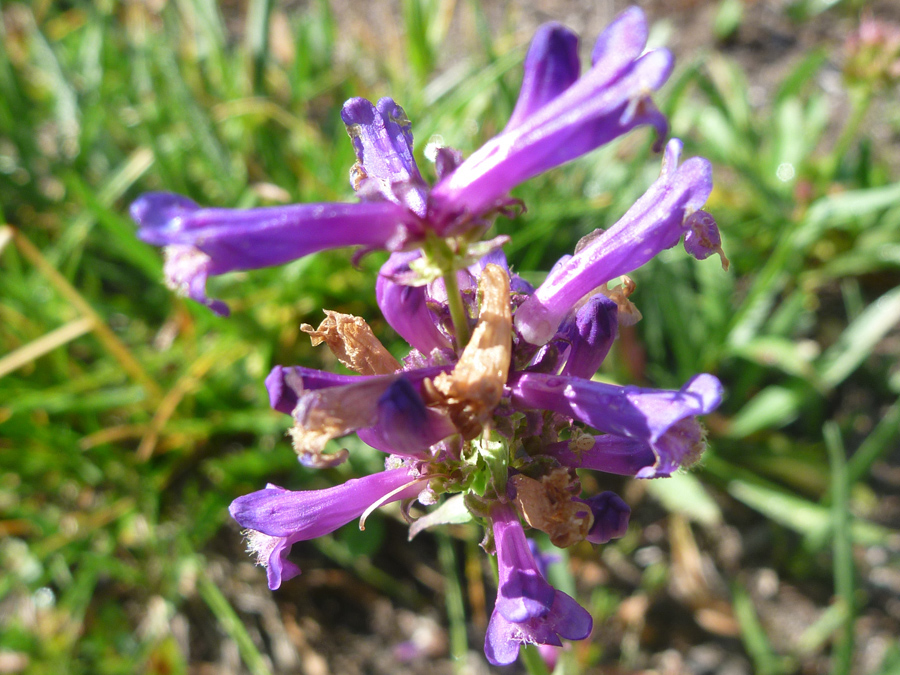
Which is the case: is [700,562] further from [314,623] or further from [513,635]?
[513,635]

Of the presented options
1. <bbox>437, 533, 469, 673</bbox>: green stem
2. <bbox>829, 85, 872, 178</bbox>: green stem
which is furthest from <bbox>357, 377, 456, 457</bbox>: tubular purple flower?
<bbox>829, 85, 872, 178</bbox>: green stem

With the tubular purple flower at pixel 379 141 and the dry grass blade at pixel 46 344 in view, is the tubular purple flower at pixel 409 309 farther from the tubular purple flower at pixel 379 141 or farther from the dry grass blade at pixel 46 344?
the dry grass blade at pixel 46 344

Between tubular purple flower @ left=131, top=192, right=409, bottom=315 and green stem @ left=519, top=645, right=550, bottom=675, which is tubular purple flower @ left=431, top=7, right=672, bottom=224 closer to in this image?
tubular purple flower @ left=131, top=192, right=409, bottom=315

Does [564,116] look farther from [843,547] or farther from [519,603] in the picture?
[843,547]

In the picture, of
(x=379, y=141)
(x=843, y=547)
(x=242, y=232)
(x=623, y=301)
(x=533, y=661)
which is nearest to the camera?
(x=242, y=232)

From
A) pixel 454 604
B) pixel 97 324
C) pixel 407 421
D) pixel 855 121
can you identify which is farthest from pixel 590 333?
pixel 855 121

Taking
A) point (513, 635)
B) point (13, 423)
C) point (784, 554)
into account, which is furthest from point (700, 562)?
point (13, 423)

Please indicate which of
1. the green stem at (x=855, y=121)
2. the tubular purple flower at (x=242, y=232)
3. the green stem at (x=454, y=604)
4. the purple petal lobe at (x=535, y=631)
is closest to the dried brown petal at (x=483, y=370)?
the tubular purple flower at (x=242, y=232)
